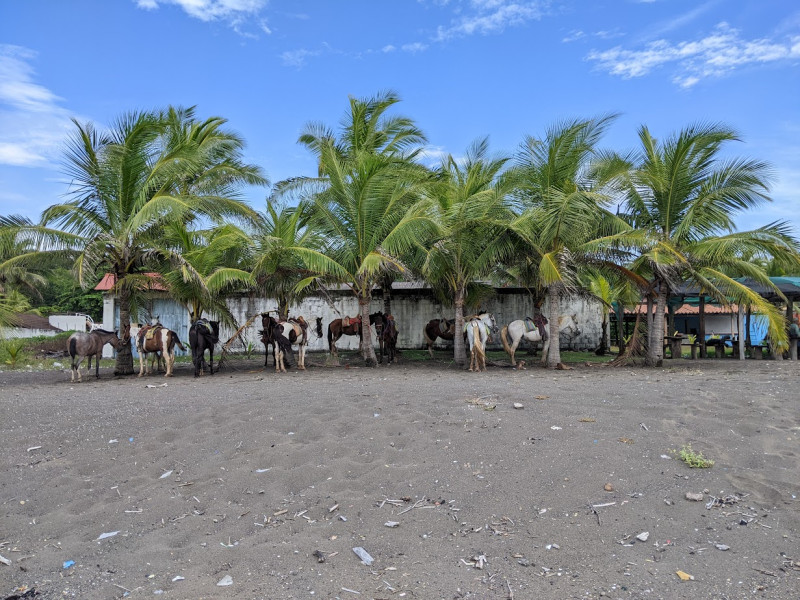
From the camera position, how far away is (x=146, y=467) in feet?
20.6

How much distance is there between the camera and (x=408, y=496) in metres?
5.38

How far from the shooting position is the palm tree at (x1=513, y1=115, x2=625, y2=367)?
12.6m

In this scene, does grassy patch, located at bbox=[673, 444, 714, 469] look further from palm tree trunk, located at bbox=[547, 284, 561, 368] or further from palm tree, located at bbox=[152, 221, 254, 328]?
palm tree, located at bbox=[152, 221, 254, 328]

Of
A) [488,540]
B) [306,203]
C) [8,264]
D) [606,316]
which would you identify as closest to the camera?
[488,540]

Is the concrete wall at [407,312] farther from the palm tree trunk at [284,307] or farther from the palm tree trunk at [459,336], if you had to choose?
the palm tree trunk at [459,336]

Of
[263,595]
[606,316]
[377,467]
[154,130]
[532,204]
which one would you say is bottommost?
[263,595]

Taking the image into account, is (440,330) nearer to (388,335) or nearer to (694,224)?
(388,335)

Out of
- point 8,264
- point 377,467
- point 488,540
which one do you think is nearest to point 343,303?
point 8,264

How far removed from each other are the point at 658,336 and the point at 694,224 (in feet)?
9.01

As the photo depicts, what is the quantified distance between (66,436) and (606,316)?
16934 mm

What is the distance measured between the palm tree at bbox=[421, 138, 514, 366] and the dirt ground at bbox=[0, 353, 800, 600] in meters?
5.65

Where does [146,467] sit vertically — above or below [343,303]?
below

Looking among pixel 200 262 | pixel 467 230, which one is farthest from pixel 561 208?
pixel 200 262

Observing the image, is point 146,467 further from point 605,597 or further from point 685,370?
point 685,370
